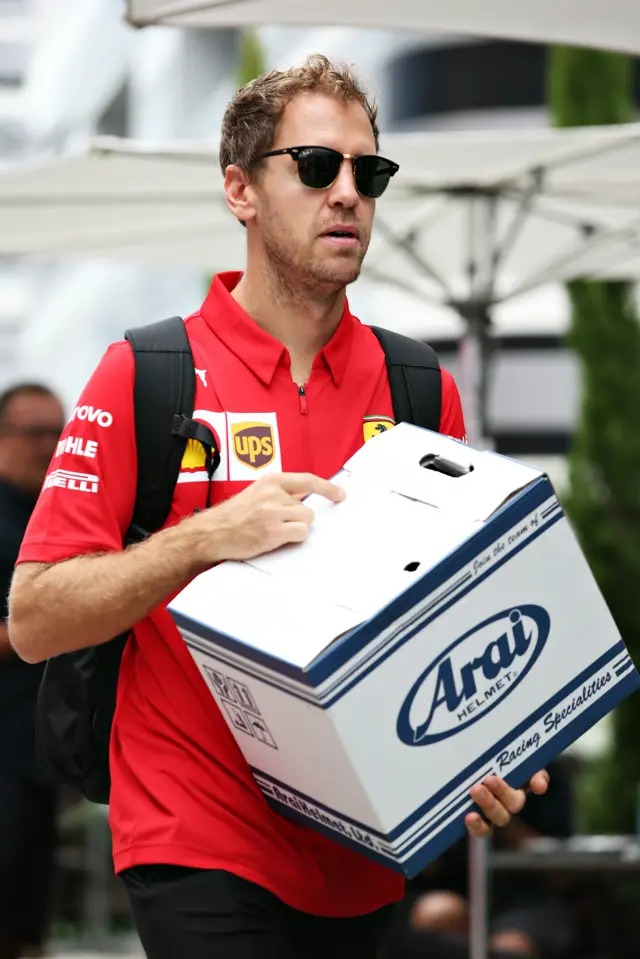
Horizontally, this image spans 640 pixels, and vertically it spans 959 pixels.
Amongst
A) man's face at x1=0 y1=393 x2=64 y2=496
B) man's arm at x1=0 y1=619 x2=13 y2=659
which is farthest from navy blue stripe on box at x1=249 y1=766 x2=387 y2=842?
man's face at x1=0 y1=393 x2=64 y2=496

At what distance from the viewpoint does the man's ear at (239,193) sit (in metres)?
2.78

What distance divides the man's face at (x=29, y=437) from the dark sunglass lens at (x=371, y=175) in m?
3.02

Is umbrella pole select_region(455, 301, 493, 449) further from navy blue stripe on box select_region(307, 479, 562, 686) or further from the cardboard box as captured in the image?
navy blue stripe on box select_region(307, 479, 562, 686)

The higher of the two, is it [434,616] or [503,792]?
[434,616]

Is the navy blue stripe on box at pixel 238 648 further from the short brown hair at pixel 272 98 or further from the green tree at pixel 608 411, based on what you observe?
the green tree at pixel 608 411

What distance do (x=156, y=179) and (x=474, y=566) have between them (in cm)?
483

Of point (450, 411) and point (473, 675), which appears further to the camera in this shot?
point (450, 411)

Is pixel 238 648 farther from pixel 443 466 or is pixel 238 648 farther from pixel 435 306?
pixel 435 306

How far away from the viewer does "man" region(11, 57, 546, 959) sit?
241 cm

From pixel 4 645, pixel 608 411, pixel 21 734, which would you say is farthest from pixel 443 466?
pixel 608 411

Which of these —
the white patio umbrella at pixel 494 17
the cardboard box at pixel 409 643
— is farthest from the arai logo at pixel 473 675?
the white patio umbrella at pixel 494 17

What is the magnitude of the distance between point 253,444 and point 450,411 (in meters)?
0.43

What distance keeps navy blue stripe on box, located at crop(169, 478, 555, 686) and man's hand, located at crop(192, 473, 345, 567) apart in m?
0.13

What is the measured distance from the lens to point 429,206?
733cm
